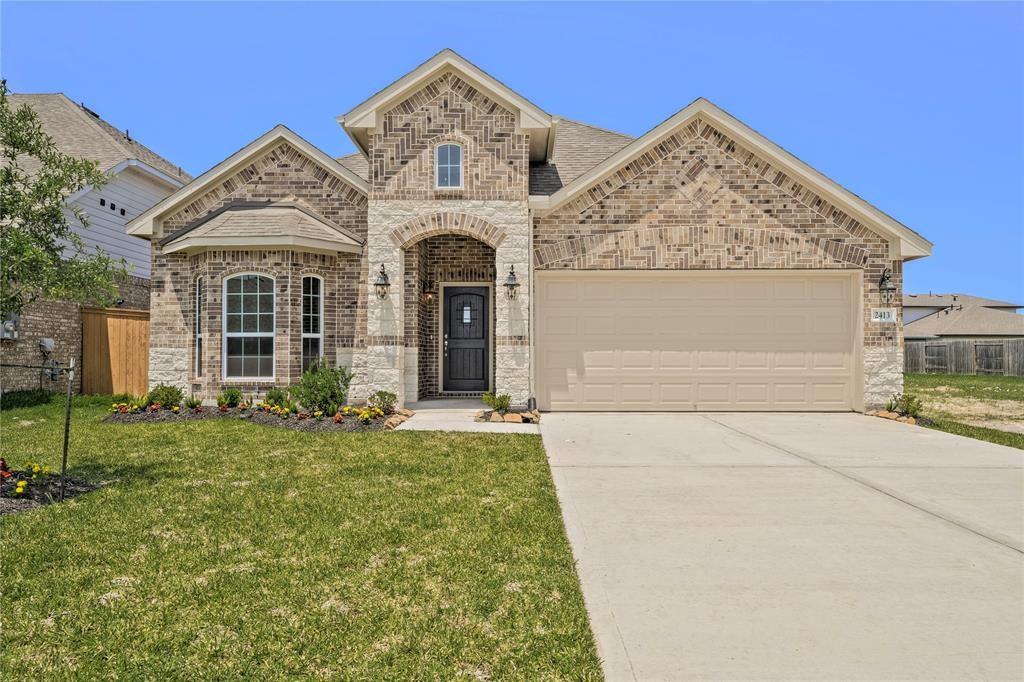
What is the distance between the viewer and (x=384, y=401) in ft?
35.7

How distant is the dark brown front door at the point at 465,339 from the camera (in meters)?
14.0

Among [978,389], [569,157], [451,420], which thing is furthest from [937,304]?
[451,420]

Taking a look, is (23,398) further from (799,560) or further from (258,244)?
(799,560)

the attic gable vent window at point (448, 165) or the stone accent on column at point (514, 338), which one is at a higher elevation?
the attic gable vent window at point (448, 165)

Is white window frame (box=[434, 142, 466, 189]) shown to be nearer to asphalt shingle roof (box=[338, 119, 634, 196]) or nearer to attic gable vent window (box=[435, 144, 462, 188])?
attic gable vent window (box=[435, 144, 462, 188])

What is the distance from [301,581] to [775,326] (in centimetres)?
1038

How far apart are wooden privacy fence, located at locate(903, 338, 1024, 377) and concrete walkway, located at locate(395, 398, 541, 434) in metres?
24.1

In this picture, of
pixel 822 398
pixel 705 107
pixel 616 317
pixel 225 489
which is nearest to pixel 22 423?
pixel 225 489

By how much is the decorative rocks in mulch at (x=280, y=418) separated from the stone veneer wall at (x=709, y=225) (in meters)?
4.14

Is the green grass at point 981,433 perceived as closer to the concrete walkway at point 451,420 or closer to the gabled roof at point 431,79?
the concrete walkway at point 451,420

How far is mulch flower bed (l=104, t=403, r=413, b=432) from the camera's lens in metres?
9.70

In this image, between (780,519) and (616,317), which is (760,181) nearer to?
(616,317)

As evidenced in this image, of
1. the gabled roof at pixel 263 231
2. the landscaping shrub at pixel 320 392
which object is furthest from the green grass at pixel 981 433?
the gabled roof at pixel 263 231

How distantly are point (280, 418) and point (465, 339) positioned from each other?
499 cm
